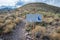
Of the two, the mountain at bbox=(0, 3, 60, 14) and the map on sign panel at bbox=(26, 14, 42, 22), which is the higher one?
the map on sign panel at bbox=(26, 14, 42, 22)

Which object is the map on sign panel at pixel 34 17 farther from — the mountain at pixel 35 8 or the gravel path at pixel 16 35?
the mountain at pixel 35 8

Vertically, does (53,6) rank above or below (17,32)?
below

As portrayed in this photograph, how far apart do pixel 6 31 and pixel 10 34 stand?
298mm

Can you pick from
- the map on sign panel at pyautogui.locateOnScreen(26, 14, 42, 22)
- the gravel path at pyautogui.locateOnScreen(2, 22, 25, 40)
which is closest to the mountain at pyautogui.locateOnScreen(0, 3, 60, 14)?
the gravel path at pyautogui.locateOnScreen(2, 22, 25, 40)

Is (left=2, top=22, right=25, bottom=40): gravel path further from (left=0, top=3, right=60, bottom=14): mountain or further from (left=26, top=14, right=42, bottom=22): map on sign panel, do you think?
(left=0, top=3, right=60, bottom=14): mountain

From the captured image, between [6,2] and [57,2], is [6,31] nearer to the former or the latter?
[6,2]

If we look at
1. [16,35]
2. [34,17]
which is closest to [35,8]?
[16,35]

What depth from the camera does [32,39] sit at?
986cm

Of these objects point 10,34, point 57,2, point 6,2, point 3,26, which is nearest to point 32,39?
point 10,34

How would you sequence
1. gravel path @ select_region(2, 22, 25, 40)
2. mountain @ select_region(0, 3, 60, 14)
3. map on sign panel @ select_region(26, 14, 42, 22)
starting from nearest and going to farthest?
map on sign panel @ select_region(26, 14, 42, 22)
gravel path @ select_region(2, 22, 25, 40)
mountain @ select_region(0, 3, 60, 14)

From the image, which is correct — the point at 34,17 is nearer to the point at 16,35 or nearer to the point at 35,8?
the point at 16,35

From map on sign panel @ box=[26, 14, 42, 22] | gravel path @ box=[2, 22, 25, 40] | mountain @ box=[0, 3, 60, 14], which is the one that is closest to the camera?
map on sign panel @ box=[26, 14, 42, 22]

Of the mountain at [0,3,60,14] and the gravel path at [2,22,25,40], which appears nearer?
the gravel path at [2,22,25,40]

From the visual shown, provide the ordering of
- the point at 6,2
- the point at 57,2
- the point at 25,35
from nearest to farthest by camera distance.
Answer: the point at 25,35, the point at 6,2, the point at 57,2
